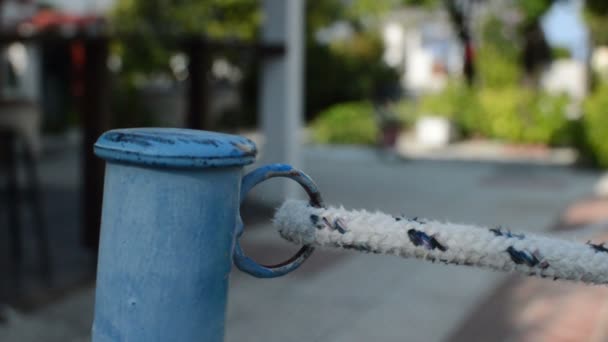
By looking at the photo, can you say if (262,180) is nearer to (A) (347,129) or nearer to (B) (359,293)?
(B) (359,293)

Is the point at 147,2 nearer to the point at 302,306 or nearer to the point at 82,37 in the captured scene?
the point at 82,37

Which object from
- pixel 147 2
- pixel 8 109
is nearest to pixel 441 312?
pixel 8 109

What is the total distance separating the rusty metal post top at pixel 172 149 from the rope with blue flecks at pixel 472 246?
0.24 meters

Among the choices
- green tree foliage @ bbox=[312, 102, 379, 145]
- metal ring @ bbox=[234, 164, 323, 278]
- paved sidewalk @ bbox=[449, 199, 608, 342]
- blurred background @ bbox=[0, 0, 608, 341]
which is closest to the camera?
metal ring @ bbox=[234, 164, 323, 278]

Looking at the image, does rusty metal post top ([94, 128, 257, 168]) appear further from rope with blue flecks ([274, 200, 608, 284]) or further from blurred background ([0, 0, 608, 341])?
blurred background ([0, 0, 608, 341])

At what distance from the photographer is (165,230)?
1.28 metres

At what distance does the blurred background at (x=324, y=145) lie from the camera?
5.18m

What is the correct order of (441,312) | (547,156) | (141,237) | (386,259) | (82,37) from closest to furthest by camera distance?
(141,237), (441,312), (82,37), (386,259), (547,156)

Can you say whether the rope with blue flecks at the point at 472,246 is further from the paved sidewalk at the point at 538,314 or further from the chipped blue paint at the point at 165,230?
the paved sidewalk at the point at 538,314

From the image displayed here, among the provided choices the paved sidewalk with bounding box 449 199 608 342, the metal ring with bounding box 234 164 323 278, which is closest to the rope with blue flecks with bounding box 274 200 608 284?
the metal ring with bounding box 234 164 323 278

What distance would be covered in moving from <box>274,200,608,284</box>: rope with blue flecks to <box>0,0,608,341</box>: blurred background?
11.2 feet

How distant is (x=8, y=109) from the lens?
7.09 metres

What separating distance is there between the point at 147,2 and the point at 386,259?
11461 mm

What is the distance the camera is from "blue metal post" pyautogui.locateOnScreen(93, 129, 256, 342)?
1277mm
